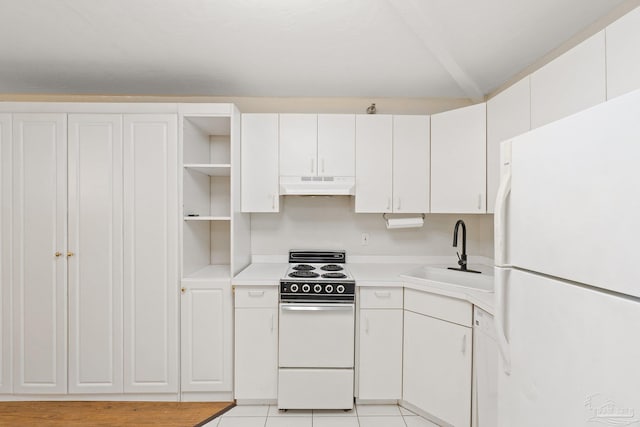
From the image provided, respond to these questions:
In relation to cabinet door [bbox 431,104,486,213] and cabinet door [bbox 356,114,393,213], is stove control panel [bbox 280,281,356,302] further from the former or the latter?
cabinet door [bbox 431,104,486,213]

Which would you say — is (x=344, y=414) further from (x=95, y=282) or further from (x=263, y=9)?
(x=263, y=9)

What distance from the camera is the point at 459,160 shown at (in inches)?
94.8

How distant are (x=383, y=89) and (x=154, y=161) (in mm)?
1989

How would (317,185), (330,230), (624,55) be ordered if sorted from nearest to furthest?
(624,55), (317,185), (330,230)

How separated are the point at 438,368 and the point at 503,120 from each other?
5.77 feet

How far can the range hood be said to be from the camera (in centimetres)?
254

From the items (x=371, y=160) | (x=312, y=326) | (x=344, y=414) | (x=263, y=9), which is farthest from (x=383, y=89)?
(x=344, y=414)

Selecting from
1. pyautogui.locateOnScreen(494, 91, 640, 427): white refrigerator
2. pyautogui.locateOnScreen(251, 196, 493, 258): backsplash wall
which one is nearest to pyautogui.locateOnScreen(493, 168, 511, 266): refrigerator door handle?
pyautogui.locateOnScreen(494, 91, 640, 427): white refrigerator

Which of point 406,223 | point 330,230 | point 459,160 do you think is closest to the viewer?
point 459,160

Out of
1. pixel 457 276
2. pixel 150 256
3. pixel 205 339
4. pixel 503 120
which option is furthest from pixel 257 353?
pixel 503 120

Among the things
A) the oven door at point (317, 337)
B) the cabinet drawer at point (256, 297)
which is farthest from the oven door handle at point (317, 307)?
the cabinet drawer at point (256, 297)

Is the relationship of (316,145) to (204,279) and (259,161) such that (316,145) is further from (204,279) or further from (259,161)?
(204,279)

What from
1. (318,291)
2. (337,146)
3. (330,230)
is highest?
(337,146)

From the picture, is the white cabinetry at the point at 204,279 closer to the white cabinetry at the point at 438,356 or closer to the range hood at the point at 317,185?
the range hood at the point at 317,185
